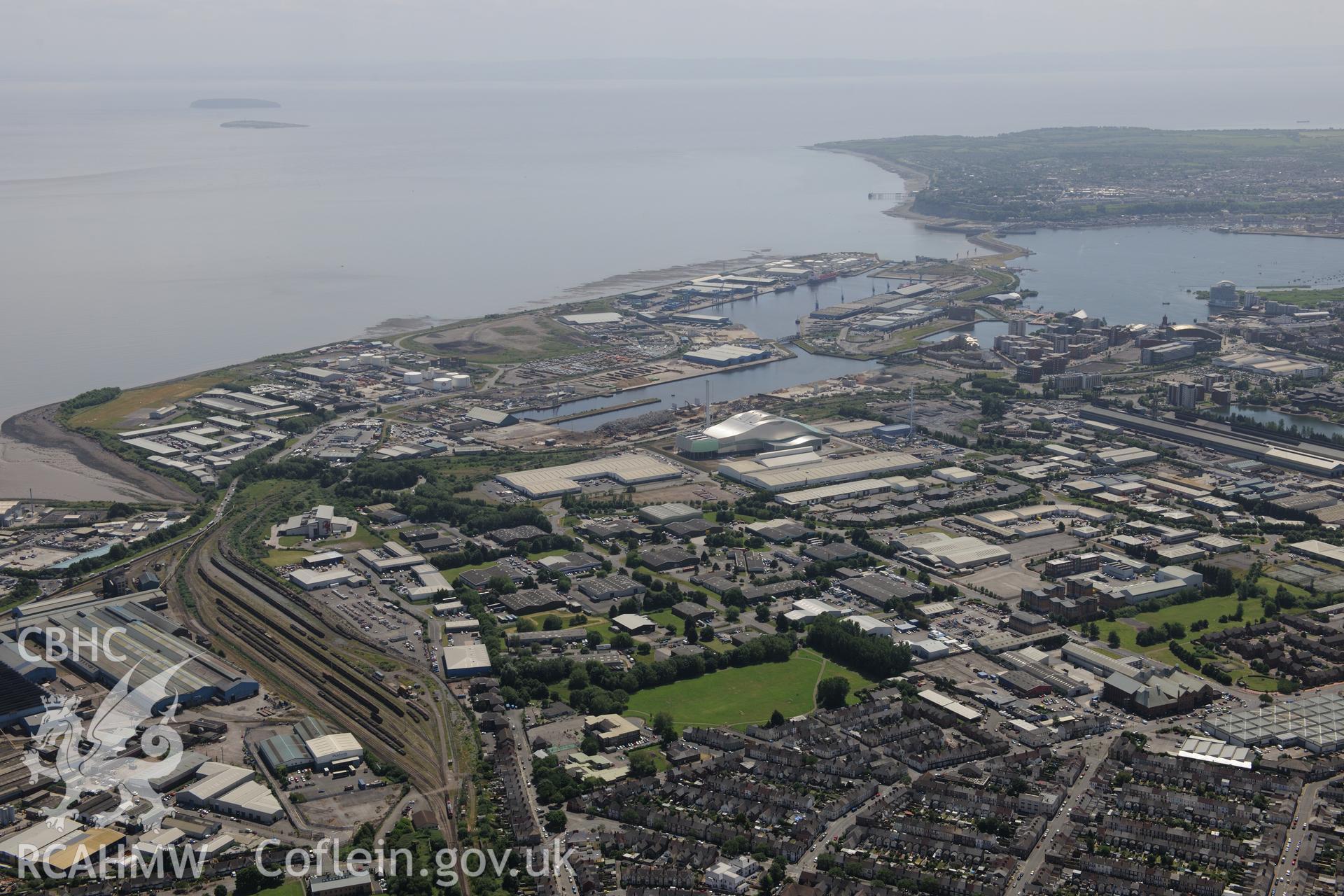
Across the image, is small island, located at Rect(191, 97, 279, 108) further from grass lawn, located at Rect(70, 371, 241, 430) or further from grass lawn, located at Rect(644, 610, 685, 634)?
grass lawn, located at Rect(644, 610, 685, 634)

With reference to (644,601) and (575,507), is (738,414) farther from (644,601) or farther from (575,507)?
(644,601)

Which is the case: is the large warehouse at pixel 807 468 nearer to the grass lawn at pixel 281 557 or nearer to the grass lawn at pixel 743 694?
the grass lawn at pixel 743 694

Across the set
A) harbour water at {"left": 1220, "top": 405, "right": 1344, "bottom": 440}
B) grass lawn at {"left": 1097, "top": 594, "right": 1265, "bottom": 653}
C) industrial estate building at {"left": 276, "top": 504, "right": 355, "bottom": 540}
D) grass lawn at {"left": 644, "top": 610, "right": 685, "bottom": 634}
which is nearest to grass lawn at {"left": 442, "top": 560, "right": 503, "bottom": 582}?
industrial estate building at {"left": 276, "top": 504, "right": 355, "bottom": 540}

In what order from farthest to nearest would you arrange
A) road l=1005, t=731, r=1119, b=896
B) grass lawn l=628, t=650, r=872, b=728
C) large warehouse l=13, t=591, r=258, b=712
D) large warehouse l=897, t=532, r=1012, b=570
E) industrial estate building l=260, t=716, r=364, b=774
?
large warehouse l=897, t=532, r=1012, b=570, large warehouse l=13, t=591, r=258, b=712, grass lawn l=628, t=650, r=872, b=728, industrial estate building l=260, t=716, r=364, b=774, road l=1005, t=731, r=1119, b=896

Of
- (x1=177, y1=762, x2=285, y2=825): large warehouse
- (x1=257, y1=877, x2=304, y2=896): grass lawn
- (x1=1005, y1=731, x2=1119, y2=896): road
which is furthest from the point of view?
(x1=177, y1=762, x2=285, y2=825): large warehouse

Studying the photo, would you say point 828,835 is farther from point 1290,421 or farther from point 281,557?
point 1290,421

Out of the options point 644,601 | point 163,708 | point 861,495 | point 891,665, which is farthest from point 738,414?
point 163,708
